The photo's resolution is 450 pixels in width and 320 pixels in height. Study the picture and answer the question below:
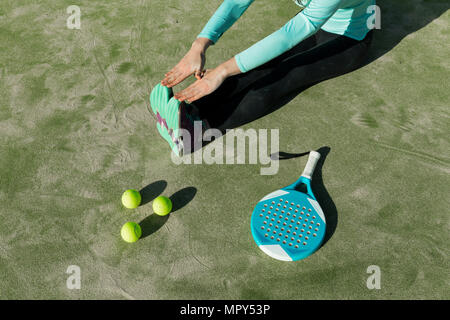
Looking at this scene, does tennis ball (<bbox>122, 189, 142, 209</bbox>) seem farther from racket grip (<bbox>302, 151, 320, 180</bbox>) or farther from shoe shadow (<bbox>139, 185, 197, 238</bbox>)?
racket grip (<bbox>302, 151, 320, 180</bbox>)

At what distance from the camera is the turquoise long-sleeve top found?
1.58 metres

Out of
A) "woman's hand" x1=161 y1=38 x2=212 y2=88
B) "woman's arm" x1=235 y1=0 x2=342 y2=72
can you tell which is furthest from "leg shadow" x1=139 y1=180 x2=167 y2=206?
"woman's arm" x1=235 y1=0 x2=342 y2=72

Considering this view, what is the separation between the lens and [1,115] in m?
2.07

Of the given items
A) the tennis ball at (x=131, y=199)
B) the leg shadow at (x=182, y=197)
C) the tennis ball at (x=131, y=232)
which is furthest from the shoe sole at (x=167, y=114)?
the tennis ball at (x=131, y=232)

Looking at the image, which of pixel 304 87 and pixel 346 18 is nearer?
pixel 346 18

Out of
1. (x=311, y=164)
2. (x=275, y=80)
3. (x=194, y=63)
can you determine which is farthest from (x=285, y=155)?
(x=194, y=63)

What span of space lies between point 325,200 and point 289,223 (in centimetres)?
24

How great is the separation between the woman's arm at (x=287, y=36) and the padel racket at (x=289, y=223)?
2.01 ft

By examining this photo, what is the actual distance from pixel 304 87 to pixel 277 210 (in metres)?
0.86

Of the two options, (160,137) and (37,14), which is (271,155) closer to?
(160,137)

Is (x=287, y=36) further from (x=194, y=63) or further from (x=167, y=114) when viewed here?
(x=167, y=114)

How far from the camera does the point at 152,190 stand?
1753 millimetres

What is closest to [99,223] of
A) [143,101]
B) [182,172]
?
[182,172]

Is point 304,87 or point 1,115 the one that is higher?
point 304,87
